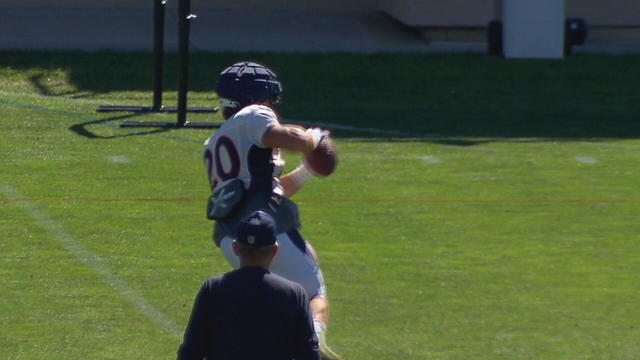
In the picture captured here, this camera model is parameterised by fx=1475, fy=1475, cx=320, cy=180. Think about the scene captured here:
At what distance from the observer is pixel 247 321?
5445mm

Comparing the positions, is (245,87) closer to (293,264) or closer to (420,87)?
Result: (293,264)

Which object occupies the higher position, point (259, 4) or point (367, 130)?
point (259, 4)

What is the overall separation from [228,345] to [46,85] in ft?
48.3

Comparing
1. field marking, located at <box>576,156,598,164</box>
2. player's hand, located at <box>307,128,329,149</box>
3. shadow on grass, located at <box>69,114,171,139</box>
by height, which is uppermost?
player's hand, located at <box>307,128,329,149</box>

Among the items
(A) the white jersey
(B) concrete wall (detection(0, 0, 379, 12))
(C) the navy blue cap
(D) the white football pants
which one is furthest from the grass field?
(B) concrete wall (detection(0, 0, 379, 12))

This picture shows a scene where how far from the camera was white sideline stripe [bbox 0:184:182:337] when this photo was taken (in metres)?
9.48

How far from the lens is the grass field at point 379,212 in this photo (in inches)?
368

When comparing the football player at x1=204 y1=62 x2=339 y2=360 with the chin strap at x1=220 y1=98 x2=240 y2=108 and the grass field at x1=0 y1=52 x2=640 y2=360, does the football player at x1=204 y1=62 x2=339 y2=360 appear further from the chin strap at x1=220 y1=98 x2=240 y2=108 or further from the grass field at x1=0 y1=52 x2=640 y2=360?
the grass field at x1=0 y1=52 x2=640 y2=360

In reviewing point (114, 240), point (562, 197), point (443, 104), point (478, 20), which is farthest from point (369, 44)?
point (114, 240)

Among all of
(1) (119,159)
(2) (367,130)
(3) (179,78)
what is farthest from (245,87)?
(2) (367,130)

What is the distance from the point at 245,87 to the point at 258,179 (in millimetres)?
492

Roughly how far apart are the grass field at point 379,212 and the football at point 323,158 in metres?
1.90

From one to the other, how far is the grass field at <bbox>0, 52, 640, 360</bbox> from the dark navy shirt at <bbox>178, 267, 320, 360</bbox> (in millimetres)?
3229

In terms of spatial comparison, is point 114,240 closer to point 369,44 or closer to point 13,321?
point 13,321
